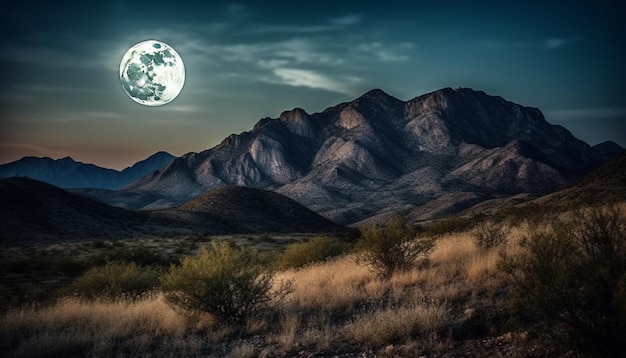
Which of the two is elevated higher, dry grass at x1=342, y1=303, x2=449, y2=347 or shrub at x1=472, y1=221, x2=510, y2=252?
shrub at x1=472, y1=221, x2=510, y2=252

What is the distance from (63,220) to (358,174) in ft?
465

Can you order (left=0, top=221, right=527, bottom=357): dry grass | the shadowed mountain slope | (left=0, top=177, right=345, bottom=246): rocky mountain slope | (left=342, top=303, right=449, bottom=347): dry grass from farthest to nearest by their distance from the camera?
the shadowed mountain slope, (left=0, top=177, right=345, bottom=246): rocky mountain slope, (left=0, top=221, right=527, bottom=357): dry grass, (left=342, top=303, right=449, bottom=347): dry grass

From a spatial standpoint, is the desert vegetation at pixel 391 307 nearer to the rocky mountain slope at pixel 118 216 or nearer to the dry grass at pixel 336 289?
the dry grass at pixel 336 289

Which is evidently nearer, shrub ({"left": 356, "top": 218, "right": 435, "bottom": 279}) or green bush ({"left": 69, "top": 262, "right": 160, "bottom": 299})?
shrub ({"left": 356, "top": 218, "right": 435, "bottom": 279})

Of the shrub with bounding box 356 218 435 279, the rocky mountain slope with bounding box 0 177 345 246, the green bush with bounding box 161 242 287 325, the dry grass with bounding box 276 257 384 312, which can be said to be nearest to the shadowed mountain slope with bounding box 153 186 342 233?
the rocky mountain slope with bounding box 0 177 345 246

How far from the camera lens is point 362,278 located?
12422 mm

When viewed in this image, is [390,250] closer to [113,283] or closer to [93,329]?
[93,329]

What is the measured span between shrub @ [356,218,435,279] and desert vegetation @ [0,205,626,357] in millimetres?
39

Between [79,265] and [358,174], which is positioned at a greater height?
[358,174]

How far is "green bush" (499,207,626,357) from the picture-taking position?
5301mm

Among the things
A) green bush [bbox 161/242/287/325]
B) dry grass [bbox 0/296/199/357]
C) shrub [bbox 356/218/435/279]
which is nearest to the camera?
dry grass [bbox 0/296/199/357]

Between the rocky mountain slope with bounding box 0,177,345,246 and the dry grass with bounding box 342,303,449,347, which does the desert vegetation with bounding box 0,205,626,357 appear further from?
the rocky mountain slope with bounding box 0,177,345,246

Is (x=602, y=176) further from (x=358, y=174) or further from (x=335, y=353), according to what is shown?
(x=358, y=174)

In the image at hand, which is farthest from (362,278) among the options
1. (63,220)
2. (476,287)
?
(63,220)
